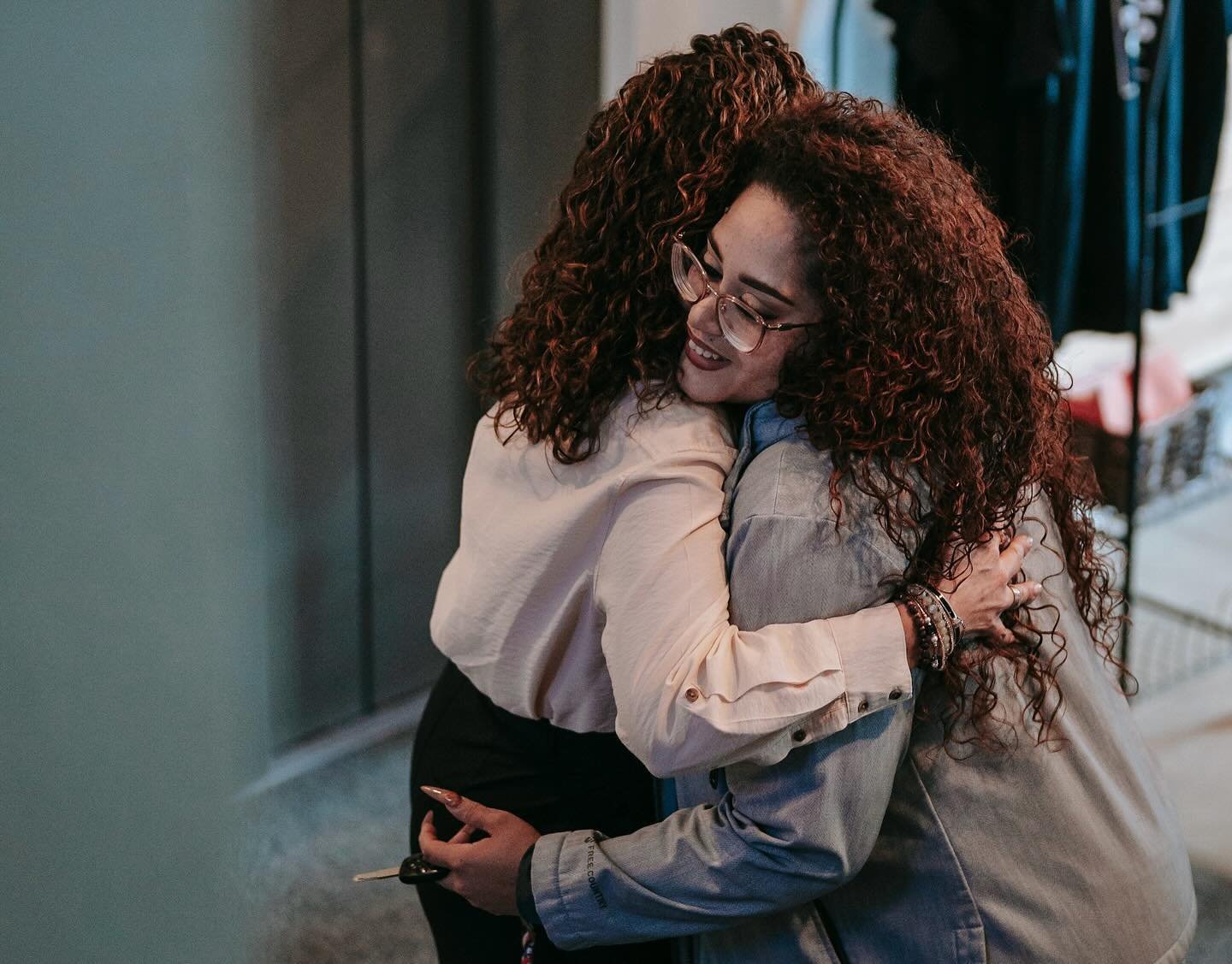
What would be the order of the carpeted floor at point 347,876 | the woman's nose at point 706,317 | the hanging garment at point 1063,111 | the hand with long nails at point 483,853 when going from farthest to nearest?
the hanging garment at point 1063,111, the carpeted floor at point 347,876, the hand with long nails at point 483,853, the woman's nose at point 706,317

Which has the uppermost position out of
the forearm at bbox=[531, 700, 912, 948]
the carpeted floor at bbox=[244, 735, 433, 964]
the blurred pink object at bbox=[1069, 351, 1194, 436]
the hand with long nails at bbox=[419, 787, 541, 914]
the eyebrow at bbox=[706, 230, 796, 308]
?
the eyebrow at bbox=[706, 230, 796, 308]

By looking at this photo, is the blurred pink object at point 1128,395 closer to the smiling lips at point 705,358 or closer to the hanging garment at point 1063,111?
the hanging garment at point 1063,111

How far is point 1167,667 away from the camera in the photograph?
3197mm

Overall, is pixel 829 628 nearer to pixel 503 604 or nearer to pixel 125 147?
pixel 503 604

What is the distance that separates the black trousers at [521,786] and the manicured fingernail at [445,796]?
6cm

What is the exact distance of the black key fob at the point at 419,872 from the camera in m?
1.20

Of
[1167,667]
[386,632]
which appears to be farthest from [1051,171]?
[386,632]

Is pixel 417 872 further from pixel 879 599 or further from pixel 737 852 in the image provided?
pixel 879 599

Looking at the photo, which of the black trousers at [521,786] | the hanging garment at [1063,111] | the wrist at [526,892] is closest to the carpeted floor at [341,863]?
the black trousers at [521,786]

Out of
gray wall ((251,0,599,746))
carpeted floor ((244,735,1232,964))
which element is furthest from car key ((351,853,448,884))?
gray wall ((251,0,599,746))

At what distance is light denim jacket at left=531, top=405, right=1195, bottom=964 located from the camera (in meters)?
0.98

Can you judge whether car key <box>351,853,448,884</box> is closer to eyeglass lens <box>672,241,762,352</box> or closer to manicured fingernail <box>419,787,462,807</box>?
manicured fingernail <box>419,787,462,807</box>

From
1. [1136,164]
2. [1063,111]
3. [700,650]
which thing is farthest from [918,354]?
[1136,164]

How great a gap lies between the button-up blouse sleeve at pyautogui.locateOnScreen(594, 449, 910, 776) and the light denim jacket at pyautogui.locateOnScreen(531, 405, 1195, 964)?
0.09 feet
